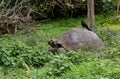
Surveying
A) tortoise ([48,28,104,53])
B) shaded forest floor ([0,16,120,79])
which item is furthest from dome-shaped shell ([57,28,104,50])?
shaded forest floor ([0,16,120,79])

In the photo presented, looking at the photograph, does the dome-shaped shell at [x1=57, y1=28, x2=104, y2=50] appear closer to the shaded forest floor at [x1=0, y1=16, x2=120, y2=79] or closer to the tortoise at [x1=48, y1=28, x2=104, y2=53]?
the tortoise at [x1=48, y1=28, x2=104, y2=53]

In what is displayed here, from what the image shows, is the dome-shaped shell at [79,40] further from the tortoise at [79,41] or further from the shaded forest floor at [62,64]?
the shaded forest floor at [62,64]

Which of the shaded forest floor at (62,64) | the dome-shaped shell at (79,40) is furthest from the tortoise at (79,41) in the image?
the shaded forest floor at (62,64)

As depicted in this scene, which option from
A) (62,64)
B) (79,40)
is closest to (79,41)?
(79,40)

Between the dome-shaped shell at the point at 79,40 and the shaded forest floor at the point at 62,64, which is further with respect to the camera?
the dome-shaped shell at the point at 79,40

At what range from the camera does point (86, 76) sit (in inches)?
187

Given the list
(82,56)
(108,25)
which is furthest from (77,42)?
(108,25)

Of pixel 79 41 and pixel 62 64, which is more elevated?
pixel 62 64

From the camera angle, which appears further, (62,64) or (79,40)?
(79,40)

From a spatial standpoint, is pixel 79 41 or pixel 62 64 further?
pixel 79 41

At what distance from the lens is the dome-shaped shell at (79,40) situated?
23.1ft

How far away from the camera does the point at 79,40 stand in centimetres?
711

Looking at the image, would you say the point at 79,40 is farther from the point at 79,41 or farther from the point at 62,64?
the point at 62,64

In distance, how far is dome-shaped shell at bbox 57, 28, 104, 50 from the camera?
277 inches
